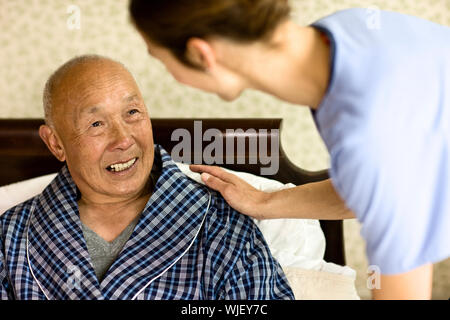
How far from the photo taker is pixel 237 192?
1.68 m

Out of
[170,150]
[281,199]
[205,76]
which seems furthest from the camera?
[170,150]

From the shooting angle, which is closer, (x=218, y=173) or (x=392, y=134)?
(x=392, y=134)

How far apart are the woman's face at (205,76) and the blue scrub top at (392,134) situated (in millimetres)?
155

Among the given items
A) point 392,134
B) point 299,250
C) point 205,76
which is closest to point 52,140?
point 299,250

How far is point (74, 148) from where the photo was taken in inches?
69.0

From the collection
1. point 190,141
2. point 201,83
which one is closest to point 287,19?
point 201,83

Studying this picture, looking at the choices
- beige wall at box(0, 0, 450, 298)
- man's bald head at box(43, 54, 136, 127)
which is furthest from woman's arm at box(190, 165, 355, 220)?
beige wall at box(0, 0, 450, 298)

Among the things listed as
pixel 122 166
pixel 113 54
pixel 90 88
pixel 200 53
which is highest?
pixel 113 54

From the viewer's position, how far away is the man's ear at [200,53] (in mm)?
872

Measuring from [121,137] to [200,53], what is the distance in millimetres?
861

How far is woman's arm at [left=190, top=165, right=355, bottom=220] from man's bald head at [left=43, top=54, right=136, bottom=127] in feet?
1.42

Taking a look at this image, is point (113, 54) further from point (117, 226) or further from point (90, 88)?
point (117, 226)

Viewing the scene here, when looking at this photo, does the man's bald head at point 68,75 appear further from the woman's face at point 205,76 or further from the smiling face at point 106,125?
the woman's face at point 205,76
